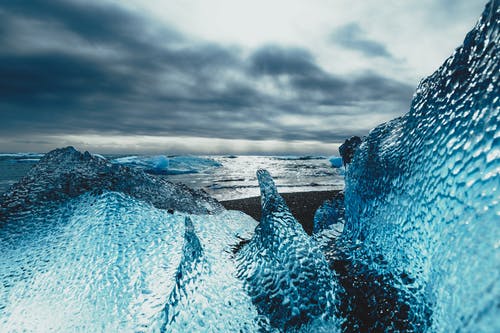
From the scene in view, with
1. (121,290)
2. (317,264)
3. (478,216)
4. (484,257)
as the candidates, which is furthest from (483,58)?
(121,290)

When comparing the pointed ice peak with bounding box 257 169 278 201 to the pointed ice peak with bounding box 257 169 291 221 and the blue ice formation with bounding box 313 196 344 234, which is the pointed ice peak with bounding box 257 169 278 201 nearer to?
the pointed ice peak with bounding box 257 169 291 221

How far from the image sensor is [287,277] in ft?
4.11

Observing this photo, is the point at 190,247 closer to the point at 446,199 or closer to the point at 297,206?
the point at 446,199

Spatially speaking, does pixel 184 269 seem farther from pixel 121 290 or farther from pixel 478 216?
pixel 478 216

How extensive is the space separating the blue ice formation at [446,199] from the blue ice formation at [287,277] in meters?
0.25

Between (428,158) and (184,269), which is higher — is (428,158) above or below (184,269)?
above

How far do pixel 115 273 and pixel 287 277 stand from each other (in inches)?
30.7

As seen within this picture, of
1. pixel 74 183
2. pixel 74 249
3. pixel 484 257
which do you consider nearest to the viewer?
pixel 484 257

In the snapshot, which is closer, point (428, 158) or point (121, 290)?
point (428, 158)

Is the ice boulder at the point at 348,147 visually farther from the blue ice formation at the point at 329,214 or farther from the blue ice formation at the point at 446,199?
the blue ice formation at the point at 446,199

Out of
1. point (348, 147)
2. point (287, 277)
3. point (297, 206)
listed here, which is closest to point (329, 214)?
point (348, 147)

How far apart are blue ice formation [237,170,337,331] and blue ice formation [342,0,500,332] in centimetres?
25

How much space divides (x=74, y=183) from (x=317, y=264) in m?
1.61

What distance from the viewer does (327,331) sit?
1.16 meters
